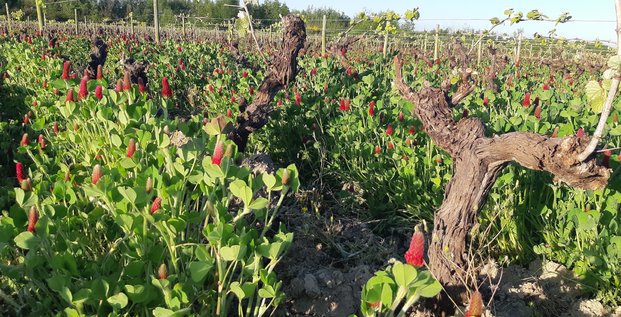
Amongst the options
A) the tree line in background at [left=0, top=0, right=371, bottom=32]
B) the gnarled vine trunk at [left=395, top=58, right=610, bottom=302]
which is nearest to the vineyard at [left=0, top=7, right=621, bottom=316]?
the gnarled vine trunk at [left=395, top=58, right=610, bottom=302]

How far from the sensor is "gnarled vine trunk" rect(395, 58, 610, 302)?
180 centimetres

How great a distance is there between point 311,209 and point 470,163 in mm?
1800

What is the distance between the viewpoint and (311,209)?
3795 mm

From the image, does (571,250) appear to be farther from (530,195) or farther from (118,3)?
(118,3)

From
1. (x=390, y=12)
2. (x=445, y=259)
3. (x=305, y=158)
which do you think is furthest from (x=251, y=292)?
(x=390, y=12)

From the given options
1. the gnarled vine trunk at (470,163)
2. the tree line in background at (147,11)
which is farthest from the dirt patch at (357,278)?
the tree line in background at (147,11)

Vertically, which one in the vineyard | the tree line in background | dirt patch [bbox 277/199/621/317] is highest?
the tree line in background

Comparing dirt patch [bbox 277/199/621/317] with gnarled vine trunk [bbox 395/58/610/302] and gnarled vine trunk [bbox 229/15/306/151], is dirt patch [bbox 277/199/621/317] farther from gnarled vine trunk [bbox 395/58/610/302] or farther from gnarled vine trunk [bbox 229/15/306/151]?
gnarled vine trunk [bbox 229/15/306/151]

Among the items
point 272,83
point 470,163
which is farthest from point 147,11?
point 470,163

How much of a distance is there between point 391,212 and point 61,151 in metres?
2.47

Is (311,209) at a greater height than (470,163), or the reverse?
(470,163)

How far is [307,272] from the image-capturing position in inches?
109

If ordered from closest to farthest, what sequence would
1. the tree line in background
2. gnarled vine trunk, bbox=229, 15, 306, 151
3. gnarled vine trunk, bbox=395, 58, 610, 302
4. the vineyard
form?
the vineyard < gnarled vine trunk, bbox=395, 58, 610, 302 < gnarled vine trunk, bbox=229, 15, 306, 151 < the tree line in background

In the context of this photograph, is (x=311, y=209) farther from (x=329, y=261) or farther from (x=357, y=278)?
(x=357, y=278)
